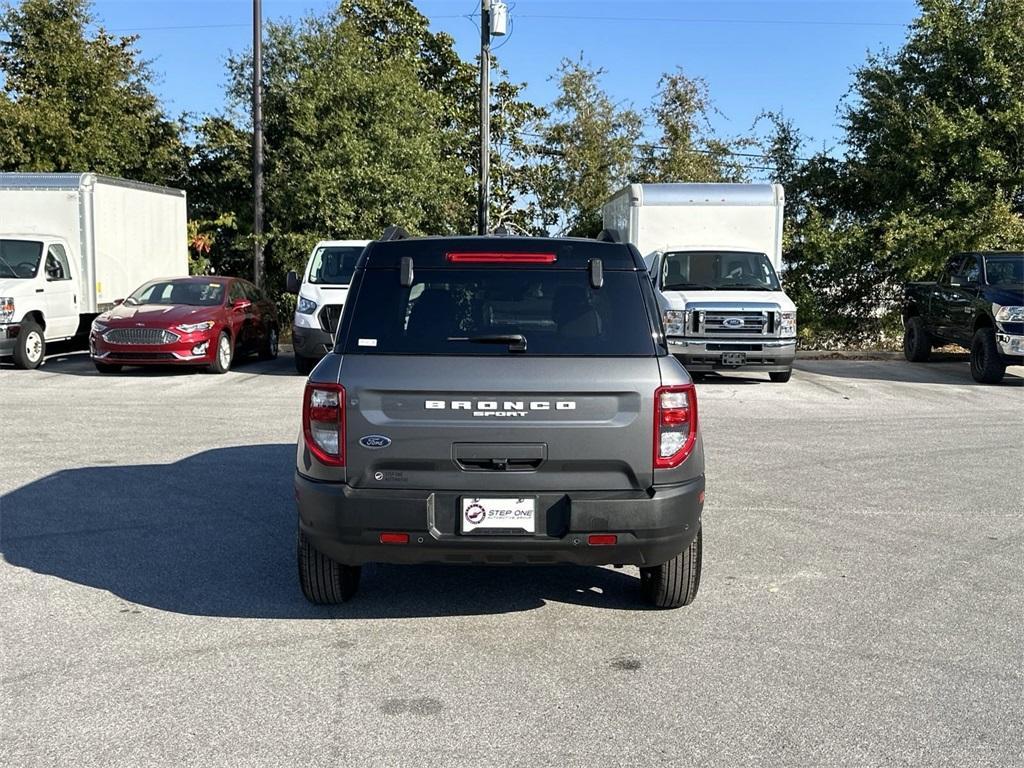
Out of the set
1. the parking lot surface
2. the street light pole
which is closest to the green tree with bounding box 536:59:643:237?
the street light pole

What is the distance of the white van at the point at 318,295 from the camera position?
15961 millimetres

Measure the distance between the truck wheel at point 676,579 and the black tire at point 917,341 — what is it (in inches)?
604

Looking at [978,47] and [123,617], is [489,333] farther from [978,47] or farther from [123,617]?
[978,47]

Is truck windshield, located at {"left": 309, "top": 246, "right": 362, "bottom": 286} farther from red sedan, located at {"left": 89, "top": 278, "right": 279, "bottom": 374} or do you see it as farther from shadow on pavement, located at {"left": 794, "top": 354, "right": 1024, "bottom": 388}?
shadow on pavement, located at {"left": 794, "top": 354, "right": 1024, "bottom": 388}

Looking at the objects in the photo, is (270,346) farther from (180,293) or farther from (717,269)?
(717,269)

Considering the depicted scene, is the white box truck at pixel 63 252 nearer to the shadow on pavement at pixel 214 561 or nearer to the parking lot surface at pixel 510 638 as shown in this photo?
the parking lot surface at pixel 510 638

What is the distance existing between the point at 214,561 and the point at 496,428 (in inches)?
90.1

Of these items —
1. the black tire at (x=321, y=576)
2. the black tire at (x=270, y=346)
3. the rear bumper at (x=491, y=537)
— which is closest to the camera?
the rear bumper at (x=491, y=537)

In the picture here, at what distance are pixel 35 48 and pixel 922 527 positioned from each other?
2493 centimetres

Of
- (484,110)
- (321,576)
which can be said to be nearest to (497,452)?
(321,576)

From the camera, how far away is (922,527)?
7.16 m

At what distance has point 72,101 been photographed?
2606 cm

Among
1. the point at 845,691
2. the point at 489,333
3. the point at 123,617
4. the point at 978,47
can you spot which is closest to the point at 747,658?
the point at 845,691

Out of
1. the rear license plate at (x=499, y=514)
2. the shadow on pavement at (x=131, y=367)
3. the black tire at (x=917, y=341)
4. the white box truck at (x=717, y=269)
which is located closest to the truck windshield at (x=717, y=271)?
the white box truck at (x=717, y=269)
